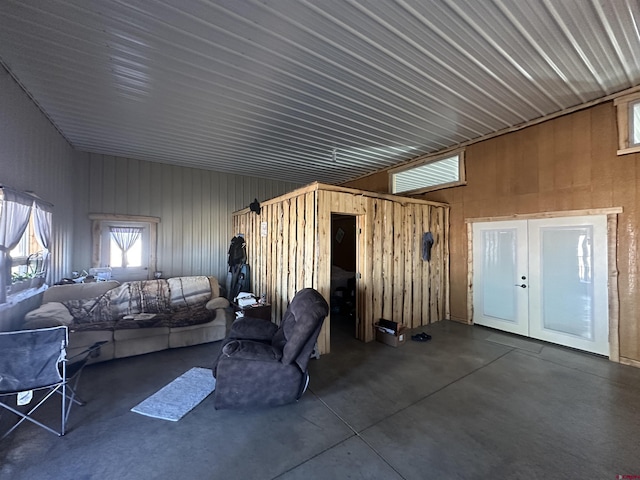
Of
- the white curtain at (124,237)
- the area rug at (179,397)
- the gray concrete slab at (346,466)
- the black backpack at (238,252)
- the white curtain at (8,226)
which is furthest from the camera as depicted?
the black backpack at (238,252)

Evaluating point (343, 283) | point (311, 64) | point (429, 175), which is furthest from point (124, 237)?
point (429, 175)

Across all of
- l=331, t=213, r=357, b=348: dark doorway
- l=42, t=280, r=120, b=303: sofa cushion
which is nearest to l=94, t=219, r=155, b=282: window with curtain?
l=42, t=280, r=120, b=303: sofa cushion

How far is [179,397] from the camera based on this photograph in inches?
106

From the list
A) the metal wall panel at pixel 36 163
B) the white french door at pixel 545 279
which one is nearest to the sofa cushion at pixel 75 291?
the metal wall panel at pixel 36 163

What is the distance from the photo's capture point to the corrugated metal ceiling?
2.33m

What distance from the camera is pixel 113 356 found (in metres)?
3.55

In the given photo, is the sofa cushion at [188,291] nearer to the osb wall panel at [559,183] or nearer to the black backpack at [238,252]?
the black backpack at [238,252]

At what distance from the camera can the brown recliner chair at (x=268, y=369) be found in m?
2.42

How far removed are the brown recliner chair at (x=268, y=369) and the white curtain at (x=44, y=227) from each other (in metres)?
3.41

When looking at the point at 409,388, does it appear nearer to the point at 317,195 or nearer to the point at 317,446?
the point at 317,446

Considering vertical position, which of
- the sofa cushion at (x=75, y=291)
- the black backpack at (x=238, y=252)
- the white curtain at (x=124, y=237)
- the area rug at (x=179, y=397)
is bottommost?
the area rug at (x=179, y=397)

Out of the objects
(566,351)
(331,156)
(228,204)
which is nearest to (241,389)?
(566,351)

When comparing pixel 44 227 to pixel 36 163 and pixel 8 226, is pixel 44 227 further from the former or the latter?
pixel 8 226

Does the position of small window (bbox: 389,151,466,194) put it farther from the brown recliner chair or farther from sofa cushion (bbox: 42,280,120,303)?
sofa cushion (bbox: 42,280,120,303)
